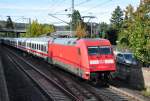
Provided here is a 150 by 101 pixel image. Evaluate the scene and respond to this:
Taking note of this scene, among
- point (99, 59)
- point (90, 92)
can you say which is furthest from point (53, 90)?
point (99, 59)

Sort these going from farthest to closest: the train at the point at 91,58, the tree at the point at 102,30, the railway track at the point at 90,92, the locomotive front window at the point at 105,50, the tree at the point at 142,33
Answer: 1. the tree at the point at 102,30
2. the locomotive front window at the point at 105,50
3. the train at the point at 91,58
4. the tree at the point at 142,33
5. the railway track at the point at 90,92

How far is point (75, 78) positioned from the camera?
90.9ft

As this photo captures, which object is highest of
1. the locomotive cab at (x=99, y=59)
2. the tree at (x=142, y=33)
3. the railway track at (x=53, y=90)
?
the tree at (x=142, y=33)

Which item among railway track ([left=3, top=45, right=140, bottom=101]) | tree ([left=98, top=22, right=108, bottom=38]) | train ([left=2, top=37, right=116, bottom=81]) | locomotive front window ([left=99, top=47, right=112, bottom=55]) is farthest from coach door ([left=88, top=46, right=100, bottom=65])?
tree ([left=98, top=22, right=108, bottom=38])

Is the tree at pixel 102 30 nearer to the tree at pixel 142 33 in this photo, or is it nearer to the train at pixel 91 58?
the train at pixel 91 58

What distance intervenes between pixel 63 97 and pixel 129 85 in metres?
5.93

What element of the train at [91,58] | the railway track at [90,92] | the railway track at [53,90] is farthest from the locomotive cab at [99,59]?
the railway track at [53,90]

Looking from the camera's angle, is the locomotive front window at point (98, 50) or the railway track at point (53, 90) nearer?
the railway track at point (53, 90)

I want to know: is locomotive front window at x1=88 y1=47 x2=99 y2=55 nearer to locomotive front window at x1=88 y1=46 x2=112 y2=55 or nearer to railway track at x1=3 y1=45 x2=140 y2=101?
locomotive front window at x1=88 y1=46 x2=112 y2=55

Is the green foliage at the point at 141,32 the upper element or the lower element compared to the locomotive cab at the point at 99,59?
upper

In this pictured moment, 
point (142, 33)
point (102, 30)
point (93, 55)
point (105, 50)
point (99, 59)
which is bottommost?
point (99, 59)

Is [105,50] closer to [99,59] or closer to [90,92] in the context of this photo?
[99,59]

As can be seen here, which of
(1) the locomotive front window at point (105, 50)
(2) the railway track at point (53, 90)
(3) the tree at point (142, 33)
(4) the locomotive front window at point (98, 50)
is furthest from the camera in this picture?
(1) the locomotive front window at point (105, 50)

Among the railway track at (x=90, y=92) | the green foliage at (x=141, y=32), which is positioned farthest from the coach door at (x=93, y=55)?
the green foliage at (x=141, y=32)
